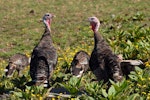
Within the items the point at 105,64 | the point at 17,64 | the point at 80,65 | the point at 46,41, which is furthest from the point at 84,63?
the point at 17,64

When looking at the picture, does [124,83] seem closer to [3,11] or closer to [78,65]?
[78,65]

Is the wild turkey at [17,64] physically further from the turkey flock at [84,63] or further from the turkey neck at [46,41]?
the turkey neck at [46,41]

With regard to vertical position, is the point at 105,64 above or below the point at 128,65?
above

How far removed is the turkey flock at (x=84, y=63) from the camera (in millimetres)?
8430

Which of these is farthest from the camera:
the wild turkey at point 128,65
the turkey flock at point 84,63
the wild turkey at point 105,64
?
the wild turkey at point 128,65

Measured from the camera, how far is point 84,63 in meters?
9.93

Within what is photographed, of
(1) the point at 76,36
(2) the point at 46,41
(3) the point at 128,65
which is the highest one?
(2) the point at 46,41

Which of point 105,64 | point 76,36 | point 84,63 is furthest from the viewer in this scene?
point 76,36

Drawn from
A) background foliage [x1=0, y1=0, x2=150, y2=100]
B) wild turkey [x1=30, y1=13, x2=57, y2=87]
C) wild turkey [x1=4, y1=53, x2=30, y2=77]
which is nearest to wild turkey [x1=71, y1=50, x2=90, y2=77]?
background foliage [x1=0, y1=0, x2=150, y2=100]

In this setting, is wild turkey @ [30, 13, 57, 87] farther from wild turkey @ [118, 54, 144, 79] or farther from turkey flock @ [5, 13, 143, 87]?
wild turkey @ [118, 54, 144, 79]

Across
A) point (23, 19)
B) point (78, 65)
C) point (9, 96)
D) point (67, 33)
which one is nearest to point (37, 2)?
point (23, 19)

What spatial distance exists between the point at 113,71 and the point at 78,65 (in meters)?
1.59

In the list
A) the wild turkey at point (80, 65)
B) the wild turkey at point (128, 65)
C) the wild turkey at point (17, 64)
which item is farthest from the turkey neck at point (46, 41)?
the wild turkey at point (128, 65)

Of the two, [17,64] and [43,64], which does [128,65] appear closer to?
[43,64]
